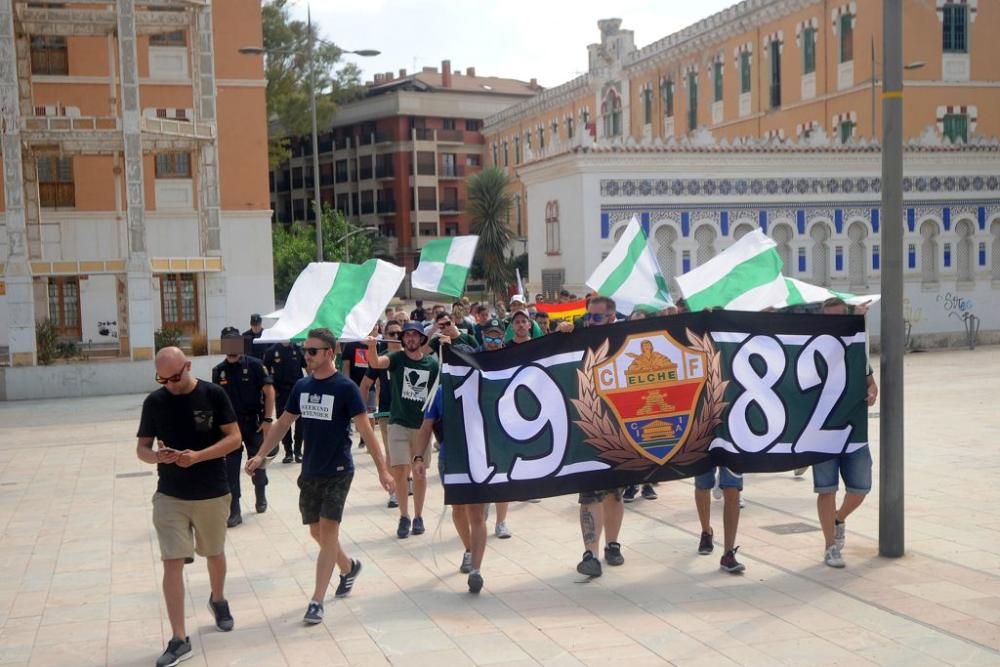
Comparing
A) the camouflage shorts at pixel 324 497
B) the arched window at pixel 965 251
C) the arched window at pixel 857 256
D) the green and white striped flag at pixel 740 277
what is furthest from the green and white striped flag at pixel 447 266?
the arched window at pixel 965 251

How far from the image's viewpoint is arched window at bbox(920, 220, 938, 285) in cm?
3372

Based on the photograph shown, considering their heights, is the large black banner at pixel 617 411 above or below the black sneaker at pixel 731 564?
above

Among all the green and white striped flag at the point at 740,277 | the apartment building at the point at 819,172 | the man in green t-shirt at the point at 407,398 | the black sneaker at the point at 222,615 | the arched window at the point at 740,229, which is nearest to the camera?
the black sneaker at the point at 222,615

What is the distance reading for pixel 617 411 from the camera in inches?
346

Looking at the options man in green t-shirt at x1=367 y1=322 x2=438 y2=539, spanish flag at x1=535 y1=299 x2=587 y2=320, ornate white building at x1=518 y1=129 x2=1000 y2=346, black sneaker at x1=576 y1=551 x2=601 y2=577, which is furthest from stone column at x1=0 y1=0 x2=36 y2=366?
black sneaker at x1=576 y1=551 x2=601 y2=577

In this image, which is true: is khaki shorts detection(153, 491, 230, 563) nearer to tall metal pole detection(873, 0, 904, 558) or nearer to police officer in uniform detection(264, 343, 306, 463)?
tall metal pole detection(873, 0, 904, 558)

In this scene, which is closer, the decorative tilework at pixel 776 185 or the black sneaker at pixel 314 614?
the black sneaker at pixel 314 614

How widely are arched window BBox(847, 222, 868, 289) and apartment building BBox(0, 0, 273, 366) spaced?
17566 mm

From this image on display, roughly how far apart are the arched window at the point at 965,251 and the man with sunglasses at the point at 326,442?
2980 centimetres

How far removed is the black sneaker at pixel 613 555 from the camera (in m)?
9.20

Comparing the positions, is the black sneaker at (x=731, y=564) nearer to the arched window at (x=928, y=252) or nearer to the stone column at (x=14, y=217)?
the stone column at (x=14, y=217)

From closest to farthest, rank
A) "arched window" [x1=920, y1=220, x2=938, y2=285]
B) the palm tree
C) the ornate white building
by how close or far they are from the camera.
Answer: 1. the ornate white building
2. "arched window" [x1=920, y1=220, x2=938, y2=285]
3. the palm tree

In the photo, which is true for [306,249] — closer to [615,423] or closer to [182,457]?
[615,423]

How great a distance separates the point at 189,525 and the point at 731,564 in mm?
4086
